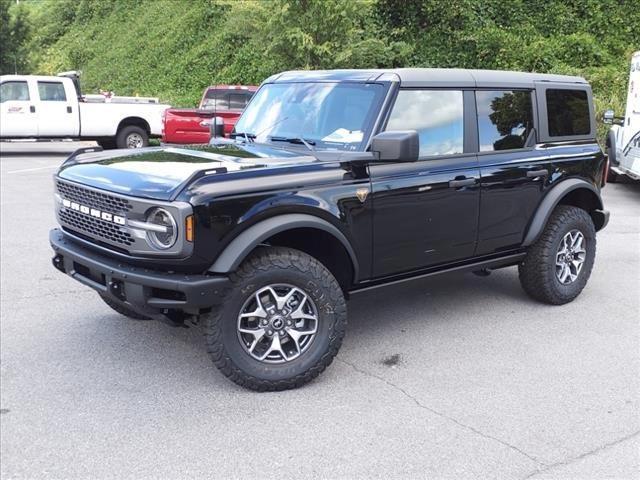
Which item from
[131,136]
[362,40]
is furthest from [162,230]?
[362,40]

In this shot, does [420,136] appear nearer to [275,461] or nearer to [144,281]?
[144,281]

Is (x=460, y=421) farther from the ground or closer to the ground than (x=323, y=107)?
closer to the ground

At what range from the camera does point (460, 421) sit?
11.8 ft

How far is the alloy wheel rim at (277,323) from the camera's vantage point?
3.88 metres

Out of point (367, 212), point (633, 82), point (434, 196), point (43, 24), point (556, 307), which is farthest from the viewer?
point (43, 24)

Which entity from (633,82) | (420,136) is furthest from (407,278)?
(633,82)

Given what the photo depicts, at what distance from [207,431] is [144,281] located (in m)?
0.87

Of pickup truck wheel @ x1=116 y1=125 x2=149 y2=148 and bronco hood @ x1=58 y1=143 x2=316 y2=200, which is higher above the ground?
bronco hood @ x1=58 y1=143 x2=316 y2=200

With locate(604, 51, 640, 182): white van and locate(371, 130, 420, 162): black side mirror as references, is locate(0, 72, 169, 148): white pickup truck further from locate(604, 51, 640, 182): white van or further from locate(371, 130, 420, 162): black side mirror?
locate(371, 130, 420, 162): black side mirror

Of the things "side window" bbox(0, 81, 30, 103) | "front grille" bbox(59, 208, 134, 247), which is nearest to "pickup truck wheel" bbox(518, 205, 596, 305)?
"front grille" bbox(59, 208, 134, 247)

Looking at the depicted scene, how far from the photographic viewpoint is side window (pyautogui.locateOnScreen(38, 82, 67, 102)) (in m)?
16.3

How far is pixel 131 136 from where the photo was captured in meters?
17.1

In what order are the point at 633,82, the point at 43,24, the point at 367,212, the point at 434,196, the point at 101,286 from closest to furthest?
the point at 101,286
the point at 367,212
the point at 434,196
the point at 633,82
the point at 43,24

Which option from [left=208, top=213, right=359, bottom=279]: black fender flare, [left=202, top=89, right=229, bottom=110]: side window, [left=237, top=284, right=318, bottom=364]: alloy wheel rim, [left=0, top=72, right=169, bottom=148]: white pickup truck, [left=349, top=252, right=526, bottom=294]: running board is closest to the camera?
[left=208, top=213, right=359, bottom=279]: black fender flare
